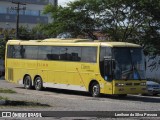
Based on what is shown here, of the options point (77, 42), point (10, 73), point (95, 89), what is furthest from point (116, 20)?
point (95, 89)

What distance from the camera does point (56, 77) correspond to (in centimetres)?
2897

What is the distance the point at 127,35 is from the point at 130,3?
3.39 metres

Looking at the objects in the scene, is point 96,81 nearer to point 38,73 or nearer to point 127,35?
point 38,73

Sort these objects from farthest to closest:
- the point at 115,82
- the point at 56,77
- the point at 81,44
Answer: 1. the point at 56,77
2. the point at 81,44
3. the point at 115,82

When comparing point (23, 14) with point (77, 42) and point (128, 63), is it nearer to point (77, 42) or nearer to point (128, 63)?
point (77, 42)

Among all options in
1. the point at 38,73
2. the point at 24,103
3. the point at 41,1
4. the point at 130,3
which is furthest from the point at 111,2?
the point at 41,1

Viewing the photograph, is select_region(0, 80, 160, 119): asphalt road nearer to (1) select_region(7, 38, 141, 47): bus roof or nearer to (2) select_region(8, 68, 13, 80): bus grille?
(1) select_region(7, 38, 141, 47): bus roof

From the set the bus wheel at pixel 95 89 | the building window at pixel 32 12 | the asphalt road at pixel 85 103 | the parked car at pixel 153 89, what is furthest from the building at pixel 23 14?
the bus wheel at pixel 95 89

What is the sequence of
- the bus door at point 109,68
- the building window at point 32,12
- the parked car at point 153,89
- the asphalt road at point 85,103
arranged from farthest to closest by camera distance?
the building window at point 32,12, the parked car at point 153,89, the bus door at point 109,68, the asphalt road at point 85,103

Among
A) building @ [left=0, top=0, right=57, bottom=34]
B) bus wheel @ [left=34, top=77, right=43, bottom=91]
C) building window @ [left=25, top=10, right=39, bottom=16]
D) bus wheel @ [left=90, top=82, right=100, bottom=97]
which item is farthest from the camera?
building window @ [left=25, top=10, right=39, bottom=16]

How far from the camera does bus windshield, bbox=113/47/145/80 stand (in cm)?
2477

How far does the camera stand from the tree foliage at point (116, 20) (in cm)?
4469

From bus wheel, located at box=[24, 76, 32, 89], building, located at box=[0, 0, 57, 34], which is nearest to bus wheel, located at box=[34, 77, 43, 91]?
bus wheel, located at box=[24, 76, 32, 89]

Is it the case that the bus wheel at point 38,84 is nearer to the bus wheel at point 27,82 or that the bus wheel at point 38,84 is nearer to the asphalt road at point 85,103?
the bus wheel at point 27,82
